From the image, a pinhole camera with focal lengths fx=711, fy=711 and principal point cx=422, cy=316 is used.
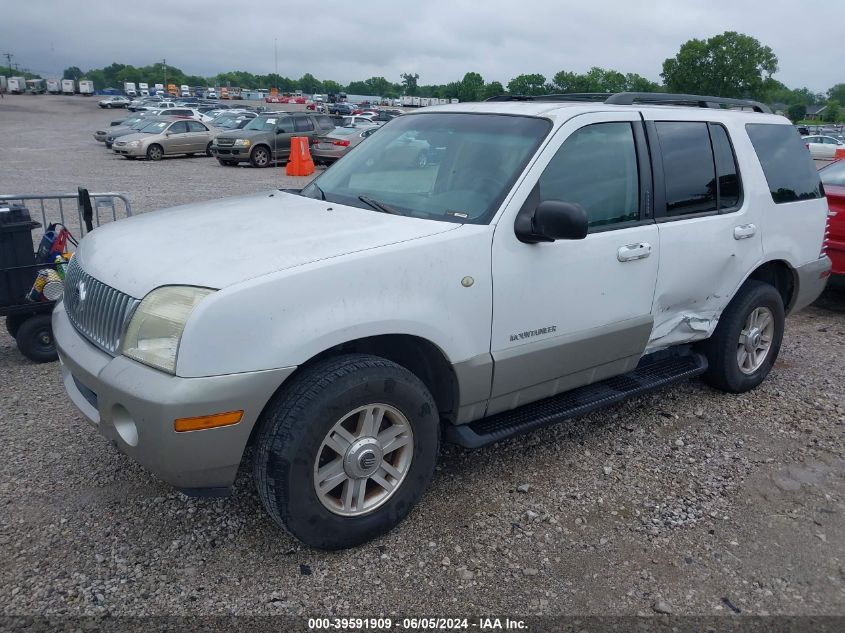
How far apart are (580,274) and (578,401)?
763 mm

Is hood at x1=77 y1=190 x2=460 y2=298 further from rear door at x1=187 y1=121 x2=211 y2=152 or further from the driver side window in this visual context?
rear door at x1=187 y1=121 x2=211 y2=152

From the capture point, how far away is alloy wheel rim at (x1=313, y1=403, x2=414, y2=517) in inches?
118

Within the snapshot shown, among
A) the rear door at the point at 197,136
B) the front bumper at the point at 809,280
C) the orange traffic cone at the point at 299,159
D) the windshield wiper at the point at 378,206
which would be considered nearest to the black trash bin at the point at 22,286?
the windshield wiper at the point at 378,206

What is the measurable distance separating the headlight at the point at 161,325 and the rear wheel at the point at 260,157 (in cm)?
2017

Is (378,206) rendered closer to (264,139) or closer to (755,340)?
(755,340)

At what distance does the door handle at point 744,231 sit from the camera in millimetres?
4539

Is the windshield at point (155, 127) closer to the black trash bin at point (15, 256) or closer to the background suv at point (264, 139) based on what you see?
the background suv at point (264, 139)

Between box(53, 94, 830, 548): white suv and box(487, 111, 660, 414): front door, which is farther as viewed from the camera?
box(487, 111, 660, 414): front door

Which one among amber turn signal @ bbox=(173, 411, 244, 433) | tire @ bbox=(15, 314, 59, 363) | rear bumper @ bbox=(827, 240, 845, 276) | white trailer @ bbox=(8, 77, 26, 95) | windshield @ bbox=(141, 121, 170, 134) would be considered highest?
white trailer @ bbox=(8, 77, 26, 95)

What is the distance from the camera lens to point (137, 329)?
281cm

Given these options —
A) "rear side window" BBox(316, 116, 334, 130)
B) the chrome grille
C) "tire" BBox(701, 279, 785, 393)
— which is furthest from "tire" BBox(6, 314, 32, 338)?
"rear side window" BBox(316, 116, 334, 130)

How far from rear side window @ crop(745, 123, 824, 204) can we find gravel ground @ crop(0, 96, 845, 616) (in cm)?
152

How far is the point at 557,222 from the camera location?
3213 millimetres

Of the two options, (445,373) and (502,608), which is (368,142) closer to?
(445,373)
